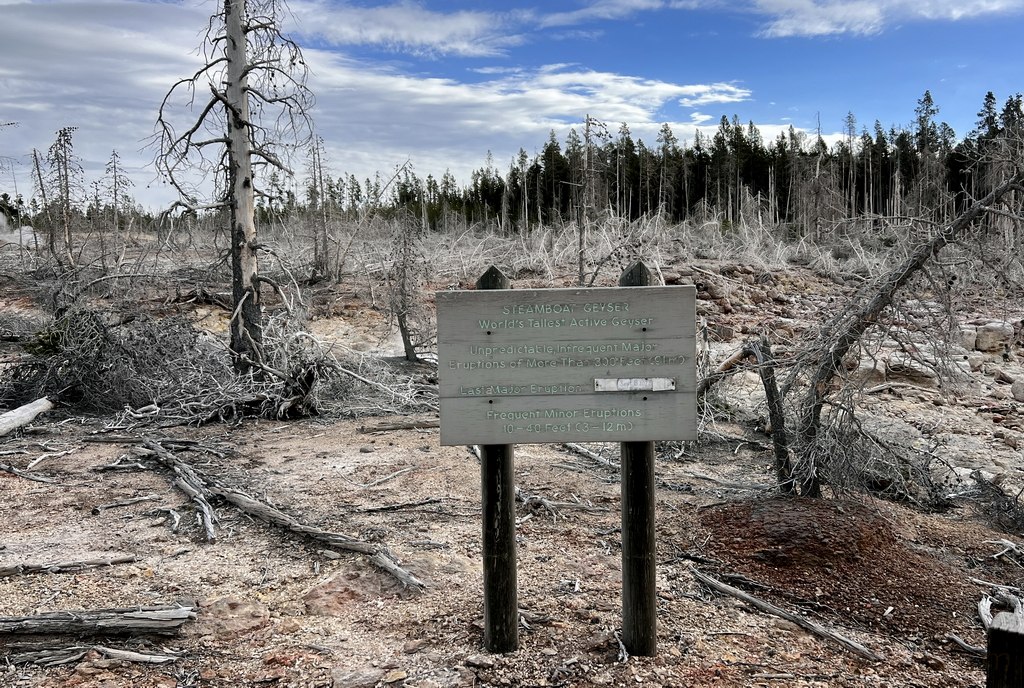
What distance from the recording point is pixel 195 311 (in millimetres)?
14352

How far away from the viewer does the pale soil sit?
3531 mm

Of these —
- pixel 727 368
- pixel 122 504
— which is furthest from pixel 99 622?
pixel 727 368

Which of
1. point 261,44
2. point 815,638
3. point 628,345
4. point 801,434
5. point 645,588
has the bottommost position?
point 815,638

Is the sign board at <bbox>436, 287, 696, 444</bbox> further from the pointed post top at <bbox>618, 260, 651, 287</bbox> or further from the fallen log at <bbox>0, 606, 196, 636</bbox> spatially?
the fallen log at <bbox>0, 606, 196, 636</bbox>

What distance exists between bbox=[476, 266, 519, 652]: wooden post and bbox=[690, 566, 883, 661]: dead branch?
1306 millimetres

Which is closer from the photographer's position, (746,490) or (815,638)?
(815,638)

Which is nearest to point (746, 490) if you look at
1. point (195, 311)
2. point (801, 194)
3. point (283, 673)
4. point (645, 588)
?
point (645, 588)

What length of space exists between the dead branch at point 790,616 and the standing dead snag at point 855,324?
3.91 feet

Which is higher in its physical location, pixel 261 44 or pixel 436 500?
pixel 261 44

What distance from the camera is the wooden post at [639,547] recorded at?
3592 millimetres

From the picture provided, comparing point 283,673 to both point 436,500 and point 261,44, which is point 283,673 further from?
point 261,44

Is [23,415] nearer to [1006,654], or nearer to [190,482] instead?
[190,482]

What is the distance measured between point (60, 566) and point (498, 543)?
2627mm

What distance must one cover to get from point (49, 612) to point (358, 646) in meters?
1.55
